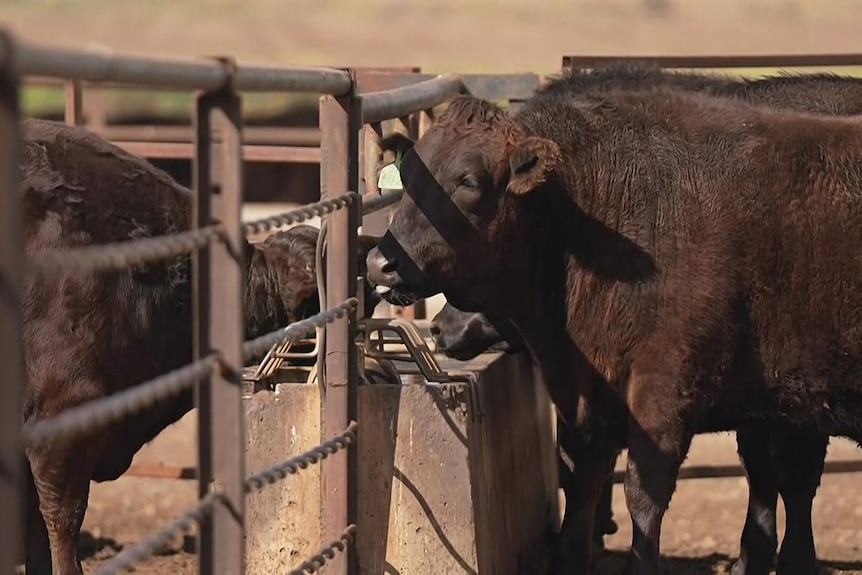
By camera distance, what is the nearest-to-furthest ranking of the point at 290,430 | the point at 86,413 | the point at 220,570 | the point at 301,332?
1. the point at 86,413
2. the point at 220,570
3. the point at 301,332
4. the point at 290,430

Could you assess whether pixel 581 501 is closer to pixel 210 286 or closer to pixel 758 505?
pixel 758 505

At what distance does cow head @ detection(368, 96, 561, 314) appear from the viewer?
17.4 ft

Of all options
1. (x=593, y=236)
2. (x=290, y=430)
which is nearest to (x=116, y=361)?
(x=290, y=430)

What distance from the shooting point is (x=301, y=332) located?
12.5ft

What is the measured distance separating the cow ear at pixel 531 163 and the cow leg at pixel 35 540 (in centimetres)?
234

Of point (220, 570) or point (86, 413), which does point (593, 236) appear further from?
point (86, 413)

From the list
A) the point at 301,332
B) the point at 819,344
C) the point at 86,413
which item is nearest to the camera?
the point at 86,413

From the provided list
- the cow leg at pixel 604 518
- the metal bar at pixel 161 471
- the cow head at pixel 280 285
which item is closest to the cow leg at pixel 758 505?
the cow leg at pixel 604 518

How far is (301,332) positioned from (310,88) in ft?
2.15

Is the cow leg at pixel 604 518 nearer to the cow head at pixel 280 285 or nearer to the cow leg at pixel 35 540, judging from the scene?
the cow head at pixel 280 285

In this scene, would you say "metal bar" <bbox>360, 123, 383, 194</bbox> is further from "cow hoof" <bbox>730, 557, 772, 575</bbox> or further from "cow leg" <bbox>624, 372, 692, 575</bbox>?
"cow hoof" <bbox>730, 557, 772, 575</bbox>

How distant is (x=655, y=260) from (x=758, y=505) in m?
1.63

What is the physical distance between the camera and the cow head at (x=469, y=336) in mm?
6211

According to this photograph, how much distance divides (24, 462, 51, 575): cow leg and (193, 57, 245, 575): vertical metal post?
121 inches
